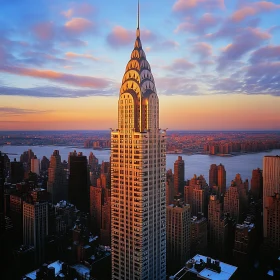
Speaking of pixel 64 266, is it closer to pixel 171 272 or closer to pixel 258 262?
pixel 171 272

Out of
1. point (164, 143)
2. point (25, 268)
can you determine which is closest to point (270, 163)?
point (164, 143)

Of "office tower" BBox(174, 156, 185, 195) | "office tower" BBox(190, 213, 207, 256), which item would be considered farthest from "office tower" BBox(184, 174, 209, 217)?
"office tower" BBox(190, 213, 207, 256)

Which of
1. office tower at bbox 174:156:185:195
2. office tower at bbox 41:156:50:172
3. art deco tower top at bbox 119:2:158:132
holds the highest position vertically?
art deco tower top at bbox 119:2:158:132

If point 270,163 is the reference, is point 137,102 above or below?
above

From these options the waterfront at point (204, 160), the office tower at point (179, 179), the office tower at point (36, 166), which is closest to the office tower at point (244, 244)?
the waterfront at point (204, 160)

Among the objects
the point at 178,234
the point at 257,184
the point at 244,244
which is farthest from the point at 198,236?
the point at 257,184

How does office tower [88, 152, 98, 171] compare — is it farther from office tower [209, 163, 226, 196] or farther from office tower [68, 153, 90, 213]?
office tower [209, 163, 226, 196]

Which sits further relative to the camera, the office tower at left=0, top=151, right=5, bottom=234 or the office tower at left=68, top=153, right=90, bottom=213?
the office tower at left=68, top=153, right=90, bottom=213
